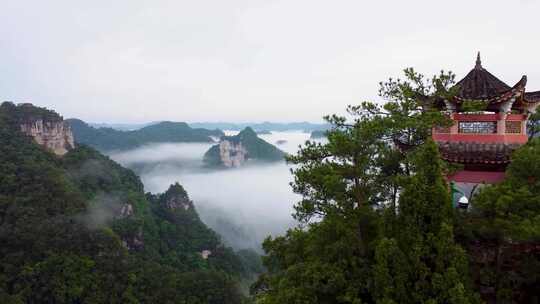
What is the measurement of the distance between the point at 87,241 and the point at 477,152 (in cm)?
4338

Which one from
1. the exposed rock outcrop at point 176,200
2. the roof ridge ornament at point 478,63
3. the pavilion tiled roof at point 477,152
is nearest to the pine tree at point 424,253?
the pavilion tiled roof at point 477,152

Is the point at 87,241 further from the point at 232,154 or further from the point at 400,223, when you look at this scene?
the point at 232,154

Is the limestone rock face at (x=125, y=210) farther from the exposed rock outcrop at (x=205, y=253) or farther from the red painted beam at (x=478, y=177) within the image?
the red painted beam at (x=478, y=177)

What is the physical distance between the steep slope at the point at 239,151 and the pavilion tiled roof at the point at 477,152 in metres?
140

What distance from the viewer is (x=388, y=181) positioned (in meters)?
9.59

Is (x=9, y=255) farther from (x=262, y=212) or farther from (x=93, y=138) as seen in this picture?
(x=93, y=138)

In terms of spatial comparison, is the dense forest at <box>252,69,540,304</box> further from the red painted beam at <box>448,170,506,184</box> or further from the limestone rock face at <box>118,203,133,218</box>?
the limestone rock face at <box>118,203,133,218</box>

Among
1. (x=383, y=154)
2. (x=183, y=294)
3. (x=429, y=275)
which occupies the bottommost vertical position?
(x=183, y=294)

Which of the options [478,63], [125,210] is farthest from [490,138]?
[125,210]

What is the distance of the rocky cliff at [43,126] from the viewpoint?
202 ft

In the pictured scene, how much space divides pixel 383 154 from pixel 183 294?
36.9 meters

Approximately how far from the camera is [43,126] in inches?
2474

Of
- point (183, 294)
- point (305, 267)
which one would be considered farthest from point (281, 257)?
point (183, 294)

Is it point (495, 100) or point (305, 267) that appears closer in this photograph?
point (305, 267)
